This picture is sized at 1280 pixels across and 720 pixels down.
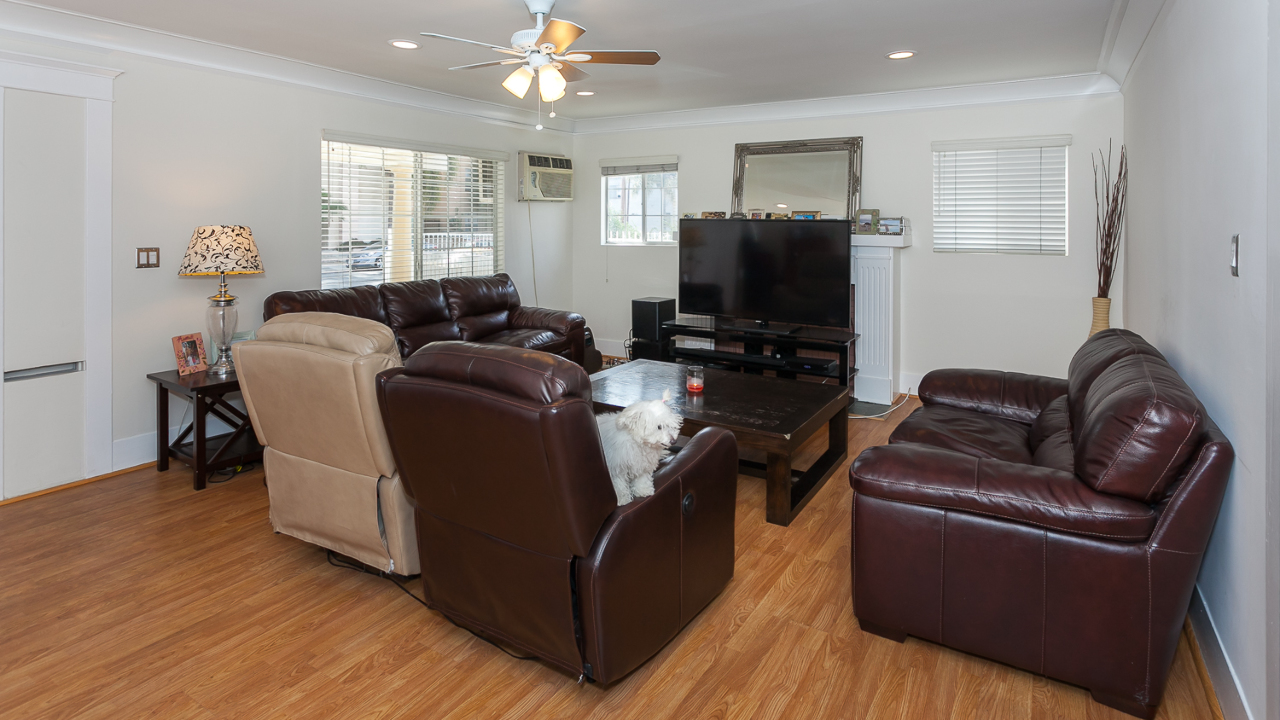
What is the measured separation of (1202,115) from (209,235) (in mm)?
4560

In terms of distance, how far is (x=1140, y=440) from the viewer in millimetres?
1869

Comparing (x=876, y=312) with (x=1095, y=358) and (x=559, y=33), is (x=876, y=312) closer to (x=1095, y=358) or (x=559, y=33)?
(x=1095, y=358)

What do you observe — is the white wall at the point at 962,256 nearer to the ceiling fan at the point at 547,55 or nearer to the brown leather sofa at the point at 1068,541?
the ceiling fan at the point at 547,55

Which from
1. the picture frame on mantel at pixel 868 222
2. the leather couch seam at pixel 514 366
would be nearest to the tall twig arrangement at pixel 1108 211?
the picture frame on mantel at pixel 868 222

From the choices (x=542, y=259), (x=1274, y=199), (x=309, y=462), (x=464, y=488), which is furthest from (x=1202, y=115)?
(x=542, y=259)

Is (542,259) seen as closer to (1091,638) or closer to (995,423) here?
(995,423)

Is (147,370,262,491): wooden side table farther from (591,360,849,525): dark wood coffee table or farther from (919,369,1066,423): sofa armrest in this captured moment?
(919,369,1066,423): sofa armrest

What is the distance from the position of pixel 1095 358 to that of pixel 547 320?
392 centimetres

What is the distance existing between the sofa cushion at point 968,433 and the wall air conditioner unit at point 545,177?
448 centimetres

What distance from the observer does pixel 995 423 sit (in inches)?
127

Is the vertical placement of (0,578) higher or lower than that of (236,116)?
lower

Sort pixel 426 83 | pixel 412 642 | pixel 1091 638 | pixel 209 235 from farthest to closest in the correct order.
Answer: pixel 426 83, pixel 209 235, pixel 412 642, pixel 1091 638

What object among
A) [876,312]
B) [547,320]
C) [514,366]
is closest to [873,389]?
[876,312]

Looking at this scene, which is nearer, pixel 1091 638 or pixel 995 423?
pixel 1091 638
